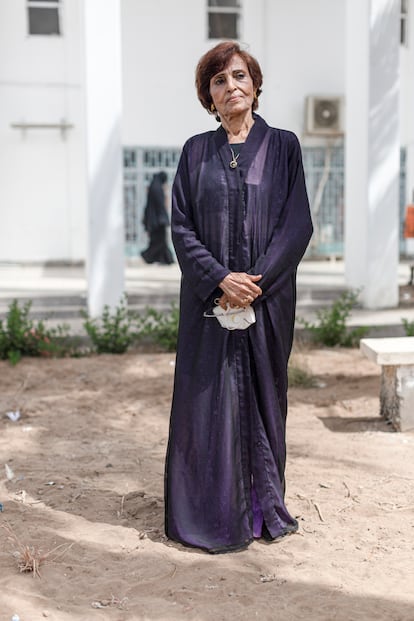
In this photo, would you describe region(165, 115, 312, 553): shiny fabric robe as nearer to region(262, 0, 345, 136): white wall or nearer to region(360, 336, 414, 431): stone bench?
region(360, 336, 414, 431): stone bench

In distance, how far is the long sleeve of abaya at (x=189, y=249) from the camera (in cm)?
334

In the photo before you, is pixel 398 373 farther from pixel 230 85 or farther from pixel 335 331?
pixel 335 331

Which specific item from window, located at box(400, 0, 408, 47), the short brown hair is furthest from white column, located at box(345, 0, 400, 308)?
window, located at box(400, 0, 408, 47)

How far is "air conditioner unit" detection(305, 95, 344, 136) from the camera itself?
1535 centimetres

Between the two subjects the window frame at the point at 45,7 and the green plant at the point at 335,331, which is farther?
the window frame at the point at 45,7

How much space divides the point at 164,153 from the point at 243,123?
12206mm

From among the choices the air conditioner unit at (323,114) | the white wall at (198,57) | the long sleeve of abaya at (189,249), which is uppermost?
the white wall at (198,57)

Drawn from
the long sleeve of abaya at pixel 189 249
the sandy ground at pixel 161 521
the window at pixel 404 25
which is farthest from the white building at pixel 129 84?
the long sleeve of abaya at pixel 189 249

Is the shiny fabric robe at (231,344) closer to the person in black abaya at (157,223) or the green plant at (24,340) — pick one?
the green plant at (24,340)

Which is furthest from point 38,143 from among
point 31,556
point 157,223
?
point 31,556

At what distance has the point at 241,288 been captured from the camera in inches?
129

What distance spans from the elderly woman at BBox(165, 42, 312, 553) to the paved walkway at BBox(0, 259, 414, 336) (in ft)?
17.0

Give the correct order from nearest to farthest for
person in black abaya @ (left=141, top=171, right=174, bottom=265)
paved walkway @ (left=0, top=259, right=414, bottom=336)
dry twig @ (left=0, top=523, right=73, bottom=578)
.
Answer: dry twig @ (left=0, top=523, right=73, bottom=578), paved walkway @ (left=0, top=259, right=414, bottom=336), person in black abaya @ (left=141, top=171, right=174, bottom=265)

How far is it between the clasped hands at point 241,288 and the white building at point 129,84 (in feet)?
37.4
